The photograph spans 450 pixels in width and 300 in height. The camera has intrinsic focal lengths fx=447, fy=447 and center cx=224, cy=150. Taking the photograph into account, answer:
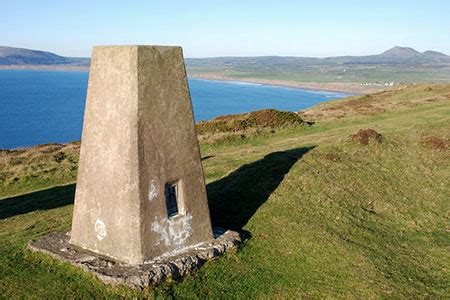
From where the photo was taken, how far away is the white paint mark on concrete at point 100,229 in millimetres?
12227

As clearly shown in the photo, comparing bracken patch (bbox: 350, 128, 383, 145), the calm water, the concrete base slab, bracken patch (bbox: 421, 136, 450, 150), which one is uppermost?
bracken patch (bbox: 350, 128, 383, 145)

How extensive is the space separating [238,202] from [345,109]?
30.9m

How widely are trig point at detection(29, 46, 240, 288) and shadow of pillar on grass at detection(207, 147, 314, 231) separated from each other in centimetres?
359

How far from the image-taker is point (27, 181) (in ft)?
92.5

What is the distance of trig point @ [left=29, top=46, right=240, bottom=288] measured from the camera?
37.6ft

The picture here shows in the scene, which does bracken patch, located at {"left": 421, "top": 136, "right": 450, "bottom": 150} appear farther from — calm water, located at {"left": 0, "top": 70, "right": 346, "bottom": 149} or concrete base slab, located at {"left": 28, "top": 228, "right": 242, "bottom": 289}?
calm water, located at {"left": 0, "top": 70, "right": 346, "bottom": 149}

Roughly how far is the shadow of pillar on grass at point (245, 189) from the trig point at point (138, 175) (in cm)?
359

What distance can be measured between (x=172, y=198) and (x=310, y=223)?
18.3 feet

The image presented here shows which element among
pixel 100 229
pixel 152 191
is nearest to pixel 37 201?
pixel 100 229

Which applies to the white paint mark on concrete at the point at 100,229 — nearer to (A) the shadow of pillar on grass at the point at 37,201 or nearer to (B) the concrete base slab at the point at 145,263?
(B) the concrete base slab at the point at 145,263

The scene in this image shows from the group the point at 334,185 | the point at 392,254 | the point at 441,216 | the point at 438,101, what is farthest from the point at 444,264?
the point at 438,101

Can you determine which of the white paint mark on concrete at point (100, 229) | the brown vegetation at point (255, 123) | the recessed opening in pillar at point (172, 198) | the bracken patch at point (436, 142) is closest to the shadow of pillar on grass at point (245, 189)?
the recessed opening in pillar at point (172, 198)

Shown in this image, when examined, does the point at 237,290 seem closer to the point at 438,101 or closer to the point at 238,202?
the point at 238,202

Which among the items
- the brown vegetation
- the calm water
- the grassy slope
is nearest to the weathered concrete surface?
the grassy slope
